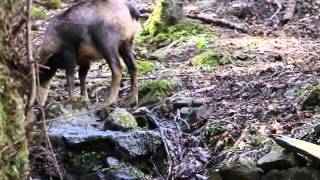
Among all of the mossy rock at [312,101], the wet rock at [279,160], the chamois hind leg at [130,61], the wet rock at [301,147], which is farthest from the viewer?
the chamois hind leg at [130,61]

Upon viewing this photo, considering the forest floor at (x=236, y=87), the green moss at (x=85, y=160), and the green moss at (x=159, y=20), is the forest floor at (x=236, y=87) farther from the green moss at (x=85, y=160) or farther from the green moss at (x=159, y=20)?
the green moss at (x=159, y=20)

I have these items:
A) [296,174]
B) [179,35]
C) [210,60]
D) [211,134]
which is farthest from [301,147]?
[179,35]

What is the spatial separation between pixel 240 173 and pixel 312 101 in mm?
1888

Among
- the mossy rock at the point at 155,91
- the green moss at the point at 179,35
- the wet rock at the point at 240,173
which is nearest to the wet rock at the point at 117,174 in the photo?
the wet rock at the point at 240,173


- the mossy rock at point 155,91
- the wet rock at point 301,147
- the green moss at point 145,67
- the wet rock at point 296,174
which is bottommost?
the green moss at point 145,67

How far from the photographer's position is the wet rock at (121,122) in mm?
7426

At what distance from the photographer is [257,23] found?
13719mm

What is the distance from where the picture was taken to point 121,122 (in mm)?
7473

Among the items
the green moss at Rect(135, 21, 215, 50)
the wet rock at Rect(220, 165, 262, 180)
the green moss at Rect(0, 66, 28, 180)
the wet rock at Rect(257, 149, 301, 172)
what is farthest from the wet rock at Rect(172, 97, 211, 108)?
the green moss at Rect(0, 66, 28, 180)

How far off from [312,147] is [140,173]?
221cm

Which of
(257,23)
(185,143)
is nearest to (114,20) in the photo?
(185,143)

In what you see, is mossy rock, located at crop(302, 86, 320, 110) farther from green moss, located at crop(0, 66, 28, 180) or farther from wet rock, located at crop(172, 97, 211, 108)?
green moss, located at crop(0, 66, 28, 180)

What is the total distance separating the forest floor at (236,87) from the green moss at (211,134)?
0.01 metres

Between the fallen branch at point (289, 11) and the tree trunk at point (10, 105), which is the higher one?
the tree trunk at point (10, 105)
